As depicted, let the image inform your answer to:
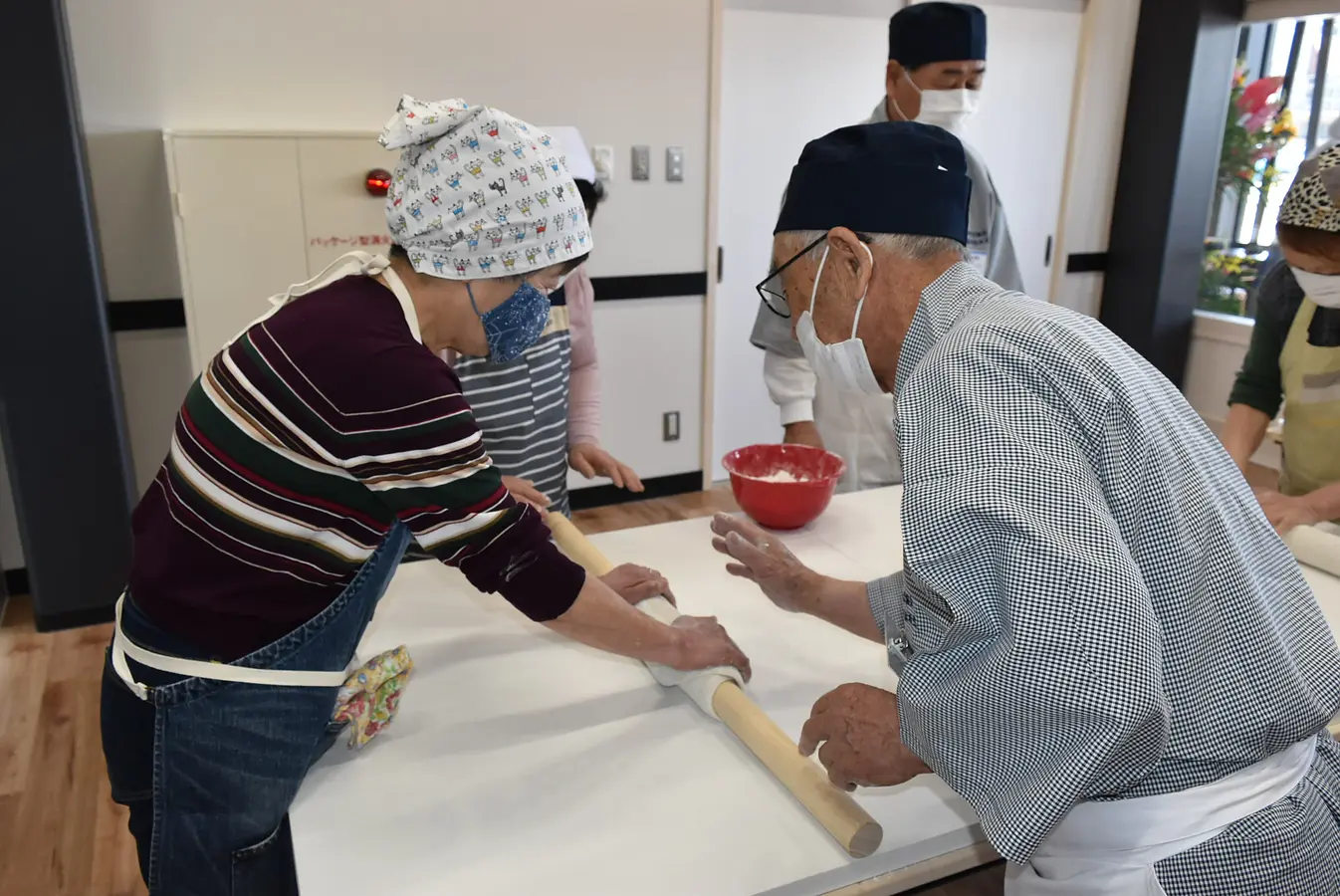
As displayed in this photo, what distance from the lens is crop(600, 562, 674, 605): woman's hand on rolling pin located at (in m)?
1.38

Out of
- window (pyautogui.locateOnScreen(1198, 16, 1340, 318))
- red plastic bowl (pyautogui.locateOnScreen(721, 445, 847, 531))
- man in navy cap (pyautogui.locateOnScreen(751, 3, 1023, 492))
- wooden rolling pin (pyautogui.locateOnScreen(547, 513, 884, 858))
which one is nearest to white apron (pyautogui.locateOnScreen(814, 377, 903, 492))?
man in navy cap (pyautogui.locateOnScreen(751, 3, 1023, 492))

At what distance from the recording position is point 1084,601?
708mm

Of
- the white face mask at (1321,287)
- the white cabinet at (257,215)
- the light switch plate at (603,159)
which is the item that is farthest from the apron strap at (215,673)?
the light switch plate at (603,159)

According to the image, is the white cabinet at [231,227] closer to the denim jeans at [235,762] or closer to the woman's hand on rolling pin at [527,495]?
the woman's hand on rolling pin at [527,495]

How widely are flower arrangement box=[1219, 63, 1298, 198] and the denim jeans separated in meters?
4.91

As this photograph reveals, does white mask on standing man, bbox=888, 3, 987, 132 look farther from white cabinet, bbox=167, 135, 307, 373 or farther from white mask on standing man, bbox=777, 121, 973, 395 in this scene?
white cabinet, bbox=167, 135, 307, 373

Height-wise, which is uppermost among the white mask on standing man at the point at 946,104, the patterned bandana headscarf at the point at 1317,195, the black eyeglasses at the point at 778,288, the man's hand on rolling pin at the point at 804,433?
the white mask on standing man at the point at 946,104

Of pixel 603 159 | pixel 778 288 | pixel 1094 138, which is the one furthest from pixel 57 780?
pixel 1094 138

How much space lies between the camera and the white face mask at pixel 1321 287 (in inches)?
63.9

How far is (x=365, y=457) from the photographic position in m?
0.99

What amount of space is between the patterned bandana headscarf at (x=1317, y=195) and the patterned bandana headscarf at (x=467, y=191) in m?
1.25

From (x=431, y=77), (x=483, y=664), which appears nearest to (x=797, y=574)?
(x=483, y=664)

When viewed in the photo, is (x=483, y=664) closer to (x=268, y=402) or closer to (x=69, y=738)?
(x=268, y=402)

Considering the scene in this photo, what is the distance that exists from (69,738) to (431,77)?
2.32 metres
